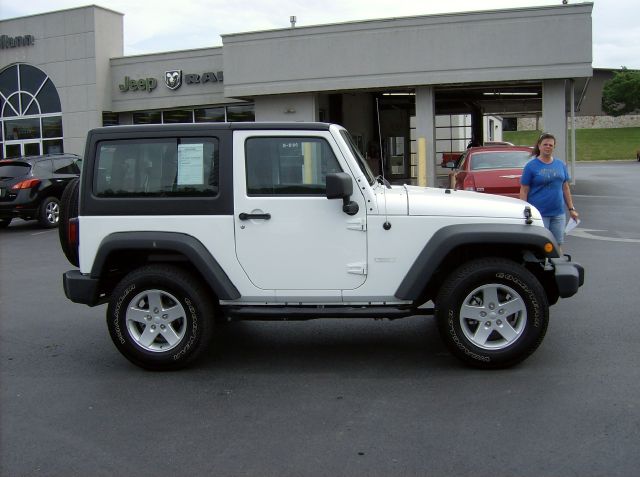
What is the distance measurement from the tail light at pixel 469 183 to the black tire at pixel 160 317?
833 cm

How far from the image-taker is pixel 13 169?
16.0 metres

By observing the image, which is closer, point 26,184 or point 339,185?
point 339,185

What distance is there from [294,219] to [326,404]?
1.40 m

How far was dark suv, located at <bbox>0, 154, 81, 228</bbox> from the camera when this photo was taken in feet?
51.4

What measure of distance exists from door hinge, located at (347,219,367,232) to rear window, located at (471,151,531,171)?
9018 mm

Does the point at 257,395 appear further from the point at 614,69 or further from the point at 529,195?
the point at 614,69

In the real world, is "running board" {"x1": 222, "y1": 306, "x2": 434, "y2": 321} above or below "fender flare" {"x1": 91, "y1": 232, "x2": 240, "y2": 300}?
below

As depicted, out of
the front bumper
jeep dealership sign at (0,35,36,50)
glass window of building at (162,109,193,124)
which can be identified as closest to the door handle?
the front bumper

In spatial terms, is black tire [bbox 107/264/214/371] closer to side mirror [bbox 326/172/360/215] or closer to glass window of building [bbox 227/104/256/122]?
side mirror [bbox 326/172/360/215]

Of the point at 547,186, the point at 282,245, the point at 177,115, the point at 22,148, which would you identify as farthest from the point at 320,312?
the point at 22,148

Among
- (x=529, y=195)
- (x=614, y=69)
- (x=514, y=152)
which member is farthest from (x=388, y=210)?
(x=614, y=69)

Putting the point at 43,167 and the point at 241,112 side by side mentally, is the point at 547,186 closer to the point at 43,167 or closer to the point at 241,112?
the point at 43,167

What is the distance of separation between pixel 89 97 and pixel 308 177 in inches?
924

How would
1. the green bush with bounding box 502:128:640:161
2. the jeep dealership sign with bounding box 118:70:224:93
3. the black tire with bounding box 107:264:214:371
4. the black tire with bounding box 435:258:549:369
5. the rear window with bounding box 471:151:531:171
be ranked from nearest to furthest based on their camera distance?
1. the black tire with bounding box 435:258:549:369
2. the black tire with bounding box 107:264:214:371
3. the rear window with bounding box 471:151:531:171
4. the jeep dealership sign with bounding box 118:70:224:93
5. the green bush with bounding box 502:128:640:161
